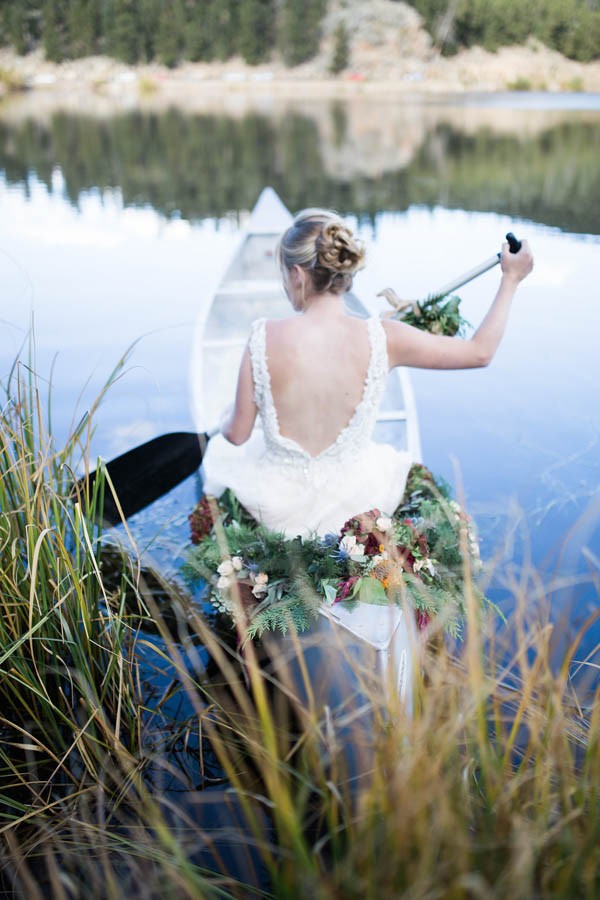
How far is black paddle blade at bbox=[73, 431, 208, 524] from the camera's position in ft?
11.6

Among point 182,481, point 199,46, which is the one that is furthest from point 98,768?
point 199,46

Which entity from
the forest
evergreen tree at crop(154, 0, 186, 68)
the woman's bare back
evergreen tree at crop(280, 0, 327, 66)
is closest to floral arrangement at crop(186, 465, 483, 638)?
the woman's bare back

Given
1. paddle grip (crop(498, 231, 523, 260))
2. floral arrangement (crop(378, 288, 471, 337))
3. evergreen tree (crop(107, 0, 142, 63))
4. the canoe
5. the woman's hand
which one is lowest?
the canoe

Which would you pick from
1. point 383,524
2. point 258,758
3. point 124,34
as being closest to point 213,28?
point 124,34

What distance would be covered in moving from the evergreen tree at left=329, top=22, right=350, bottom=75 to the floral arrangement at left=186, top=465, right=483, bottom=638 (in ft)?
159

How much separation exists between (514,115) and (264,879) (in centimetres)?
2530

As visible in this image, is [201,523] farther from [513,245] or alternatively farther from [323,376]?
[513,245]

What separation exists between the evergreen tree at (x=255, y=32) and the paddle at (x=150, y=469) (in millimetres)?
48704

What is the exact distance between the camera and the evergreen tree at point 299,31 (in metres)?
45.2

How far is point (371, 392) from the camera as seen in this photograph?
2359 mm

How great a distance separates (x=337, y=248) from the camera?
2.15m

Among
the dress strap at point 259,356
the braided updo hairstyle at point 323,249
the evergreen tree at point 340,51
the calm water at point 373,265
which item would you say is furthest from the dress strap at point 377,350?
the evergreen tree at point 340,51

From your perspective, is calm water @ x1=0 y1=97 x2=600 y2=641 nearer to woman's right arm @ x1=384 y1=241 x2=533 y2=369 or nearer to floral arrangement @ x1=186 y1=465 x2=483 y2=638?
floral arrangement @ x1=186 y1=465 x2=483 y2=638

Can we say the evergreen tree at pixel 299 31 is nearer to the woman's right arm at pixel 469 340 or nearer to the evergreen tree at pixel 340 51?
the evergreen tree at pixel 340 51
